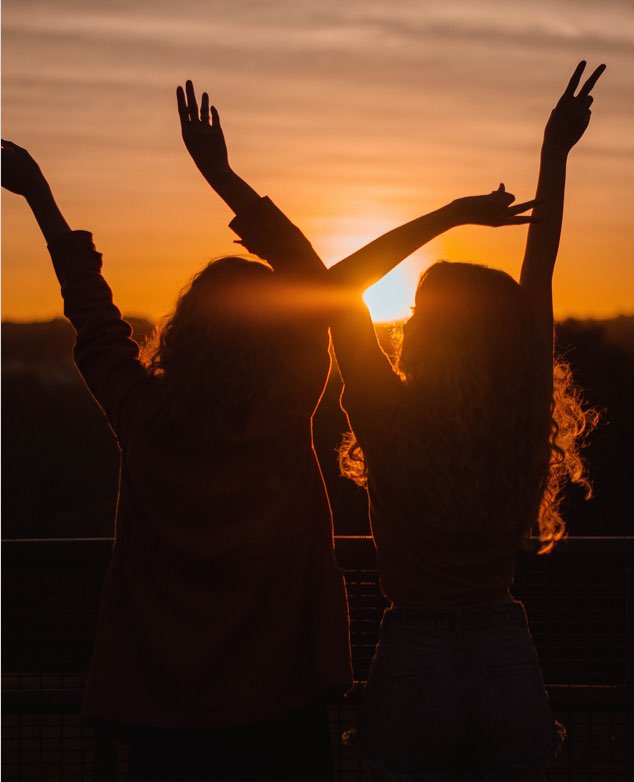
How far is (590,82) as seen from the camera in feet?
9.09

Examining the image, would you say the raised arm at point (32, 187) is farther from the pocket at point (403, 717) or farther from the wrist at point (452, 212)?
the pocket at point (403, 717)

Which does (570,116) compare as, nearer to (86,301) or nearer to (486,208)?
(486,208)

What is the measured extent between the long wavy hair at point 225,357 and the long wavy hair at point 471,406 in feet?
0.86

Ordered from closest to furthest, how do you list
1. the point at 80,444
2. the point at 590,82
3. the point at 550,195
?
the point at 550,195
the point at 590,82
the point at 80,444

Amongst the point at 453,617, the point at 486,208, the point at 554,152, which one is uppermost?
the point at 554,152

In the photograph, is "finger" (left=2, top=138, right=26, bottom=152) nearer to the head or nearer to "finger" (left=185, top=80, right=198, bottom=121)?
"finger" (left=185, top=80, right=198, bottom=121)

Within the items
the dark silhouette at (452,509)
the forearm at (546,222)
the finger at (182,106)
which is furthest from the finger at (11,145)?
the forearm at (546,222)

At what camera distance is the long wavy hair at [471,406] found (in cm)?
219

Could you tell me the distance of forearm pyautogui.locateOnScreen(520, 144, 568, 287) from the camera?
255cm

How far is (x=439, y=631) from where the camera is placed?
2.22 metres

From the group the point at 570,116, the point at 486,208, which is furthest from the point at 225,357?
the point at 570,116

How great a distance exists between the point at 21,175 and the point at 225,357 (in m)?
0.78

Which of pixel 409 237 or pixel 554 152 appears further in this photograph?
pixel 554 152

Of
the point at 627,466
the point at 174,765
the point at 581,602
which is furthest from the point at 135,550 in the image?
the point at 627,466
